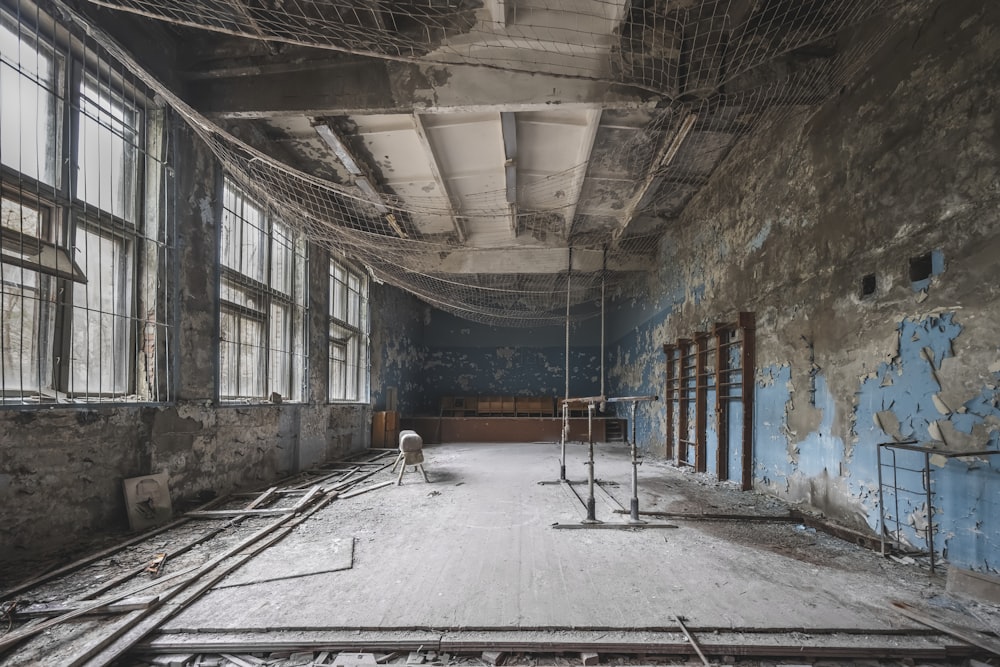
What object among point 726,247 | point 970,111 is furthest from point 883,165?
point 726,247

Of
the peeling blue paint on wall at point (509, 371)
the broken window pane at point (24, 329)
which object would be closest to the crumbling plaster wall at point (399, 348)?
the peeling blue paint on wall at point (509, 371)

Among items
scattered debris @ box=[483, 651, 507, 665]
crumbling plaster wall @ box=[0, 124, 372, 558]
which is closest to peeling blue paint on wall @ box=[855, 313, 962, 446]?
scattered debris @ box=[483, 651, 507, 665]

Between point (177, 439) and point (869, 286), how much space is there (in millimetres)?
5295

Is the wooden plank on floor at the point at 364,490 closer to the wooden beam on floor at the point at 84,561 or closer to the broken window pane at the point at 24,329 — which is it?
the wooden beam on floor at the point at 84,561

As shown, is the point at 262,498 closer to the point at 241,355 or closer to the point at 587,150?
the point at 241,355

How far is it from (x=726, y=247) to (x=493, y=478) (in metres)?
3.93

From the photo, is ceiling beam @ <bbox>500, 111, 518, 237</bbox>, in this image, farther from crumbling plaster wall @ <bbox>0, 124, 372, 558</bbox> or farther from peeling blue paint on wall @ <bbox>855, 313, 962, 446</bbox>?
peeling blue paint on wall @ <bbox>855, 313, 962, 446</bbox>

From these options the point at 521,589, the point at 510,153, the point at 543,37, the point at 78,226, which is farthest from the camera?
the point at 510,153

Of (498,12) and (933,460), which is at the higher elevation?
(498,12)

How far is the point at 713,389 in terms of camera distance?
18.1 feet

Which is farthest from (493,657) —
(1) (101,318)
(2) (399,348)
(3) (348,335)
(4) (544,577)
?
(2) (399,348)

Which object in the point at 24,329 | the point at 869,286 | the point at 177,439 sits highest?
the point at 869,286

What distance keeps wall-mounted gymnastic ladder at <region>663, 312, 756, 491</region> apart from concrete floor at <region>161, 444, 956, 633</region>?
1.18 metres

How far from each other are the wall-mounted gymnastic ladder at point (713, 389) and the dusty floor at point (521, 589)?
1.34 metres
